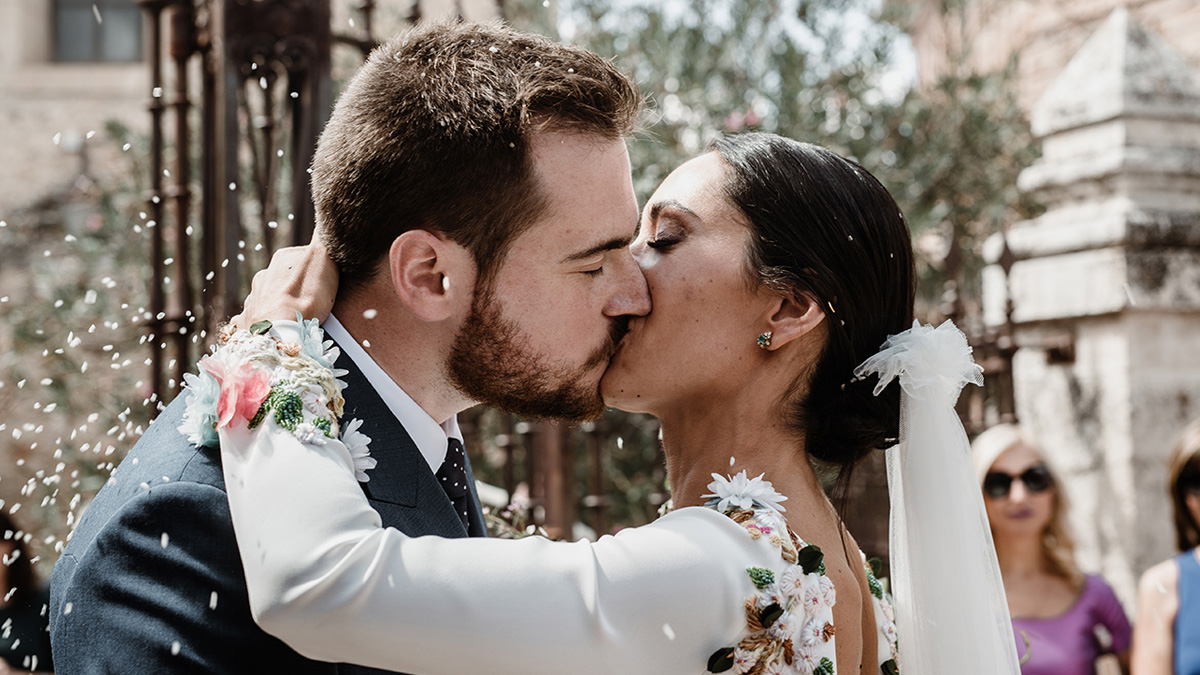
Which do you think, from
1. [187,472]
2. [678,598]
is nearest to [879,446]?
[678,598]

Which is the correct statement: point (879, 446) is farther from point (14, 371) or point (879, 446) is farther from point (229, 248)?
point (14, 371)

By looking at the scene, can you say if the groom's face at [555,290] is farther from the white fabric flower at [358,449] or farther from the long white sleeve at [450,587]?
the long white sleeve at [450,587]

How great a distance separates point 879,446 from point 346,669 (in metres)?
1.23

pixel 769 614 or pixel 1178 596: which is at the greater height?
pixel 769 614

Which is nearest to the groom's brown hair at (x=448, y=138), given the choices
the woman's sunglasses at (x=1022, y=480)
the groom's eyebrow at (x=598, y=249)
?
the groom's eyebrow at (x=598, y=249)

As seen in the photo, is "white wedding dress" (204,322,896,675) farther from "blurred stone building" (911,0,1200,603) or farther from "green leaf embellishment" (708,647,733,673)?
"blurred stone building" (911,0,1200,603)

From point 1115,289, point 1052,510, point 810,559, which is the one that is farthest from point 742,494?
point 1115,289

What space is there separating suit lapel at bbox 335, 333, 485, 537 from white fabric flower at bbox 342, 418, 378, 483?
4cm

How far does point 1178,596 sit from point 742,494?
281 cm

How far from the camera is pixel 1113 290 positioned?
4797 millimetres

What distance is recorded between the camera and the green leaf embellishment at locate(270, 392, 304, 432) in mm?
1756

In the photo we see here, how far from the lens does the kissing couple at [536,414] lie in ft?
5.55

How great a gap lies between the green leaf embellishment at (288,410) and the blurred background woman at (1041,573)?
3.11 metres

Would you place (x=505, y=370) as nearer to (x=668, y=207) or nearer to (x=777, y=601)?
(x=668, y=207)
